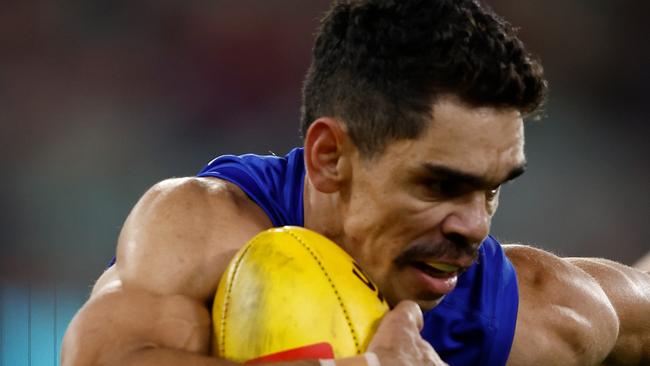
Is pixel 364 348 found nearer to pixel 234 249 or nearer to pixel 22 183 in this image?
pixel 234 249

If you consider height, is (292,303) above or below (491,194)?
below

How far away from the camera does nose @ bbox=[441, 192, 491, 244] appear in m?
1.92

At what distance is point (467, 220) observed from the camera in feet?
6.30

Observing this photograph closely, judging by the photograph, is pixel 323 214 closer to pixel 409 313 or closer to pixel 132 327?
pixel 409 313

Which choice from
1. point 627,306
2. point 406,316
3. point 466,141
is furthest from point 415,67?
point 627,306

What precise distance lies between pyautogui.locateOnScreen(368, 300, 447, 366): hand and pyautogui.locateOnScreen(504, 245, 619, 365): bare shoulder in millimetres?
748

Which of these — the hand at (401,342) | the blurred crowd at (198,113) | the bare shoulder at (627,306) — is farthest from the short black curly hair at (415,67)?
the blurred crowd at (198,113)

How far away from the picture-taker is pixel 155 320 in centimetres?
181

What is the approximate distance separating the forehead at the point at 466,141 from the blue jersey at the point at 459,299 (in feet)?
1.48

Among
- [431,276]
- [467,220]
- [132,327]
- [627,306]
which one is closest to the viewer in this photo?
[132,327]

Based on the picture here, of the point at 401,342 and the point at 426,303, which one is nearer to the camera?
the point at 401,342

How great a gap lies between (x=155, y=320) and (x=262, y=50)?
4.14 meters

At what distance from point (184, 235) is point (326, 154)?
14.5 inches

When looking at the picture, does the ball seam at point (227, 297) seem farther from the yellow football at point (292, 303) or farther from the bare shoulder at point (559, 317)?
the bare shoulder at point (559, 317)
